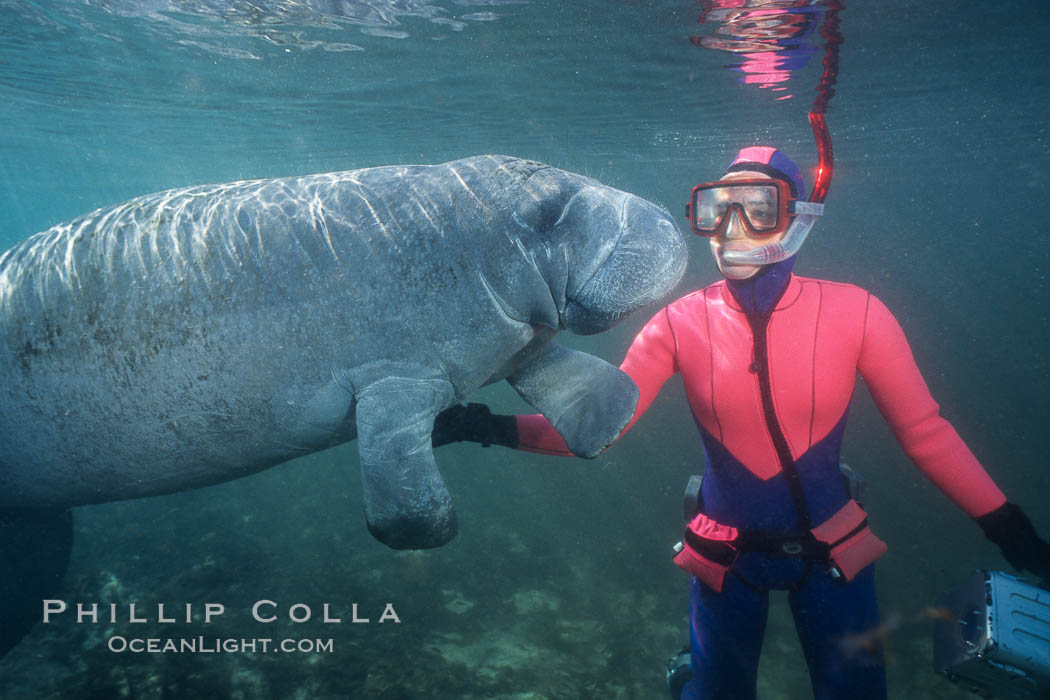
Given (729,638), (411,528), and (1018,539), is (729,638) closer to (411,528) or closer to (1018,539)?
(1018,539)

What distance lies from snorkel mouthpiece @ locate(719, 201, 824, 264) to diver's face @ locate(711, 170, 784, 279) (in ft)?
0.11

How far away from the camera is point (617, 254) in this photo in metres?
1.91

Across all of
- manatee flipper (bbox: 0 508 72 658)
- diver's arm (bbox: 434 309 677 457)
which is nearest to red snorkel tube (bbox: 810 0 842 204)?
diver's arm (bbox: 434 309 677 457)

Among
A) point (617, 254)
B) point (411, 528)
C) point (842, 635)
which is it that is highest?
point (617, 254)

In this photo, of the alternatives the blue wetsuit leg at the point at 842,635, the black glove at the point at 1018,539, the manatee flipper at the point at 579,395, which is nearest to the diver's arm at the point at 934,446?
the black glove at the point at 1018,539

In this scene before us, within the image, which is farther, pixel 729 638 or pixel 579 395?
pixel 729 638

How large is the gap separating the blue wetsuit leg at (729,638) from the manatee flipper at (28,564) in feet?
13.7

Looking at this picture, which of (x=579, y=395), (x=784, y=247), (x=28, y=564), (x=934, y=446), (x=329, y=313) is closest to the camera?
(x=329, y=313)

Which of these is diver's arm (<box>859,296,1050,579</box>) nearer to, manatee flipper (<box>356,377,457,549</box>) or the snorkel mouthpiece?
the snorkel mouthpiece

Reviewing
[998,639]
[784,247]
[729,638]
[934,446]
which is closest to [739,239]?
[784,247]

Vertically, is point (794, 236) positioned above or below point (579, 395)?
above

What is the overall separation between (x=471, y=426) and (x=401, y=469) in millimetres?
913

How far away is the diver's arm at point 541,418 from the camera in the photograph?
2777 millimetres

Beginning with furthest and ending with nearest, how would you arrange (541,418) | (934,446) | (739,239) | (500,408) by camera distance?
1. (500,408)
2. (541,418)
3. (739,239)
4. (934,446)
